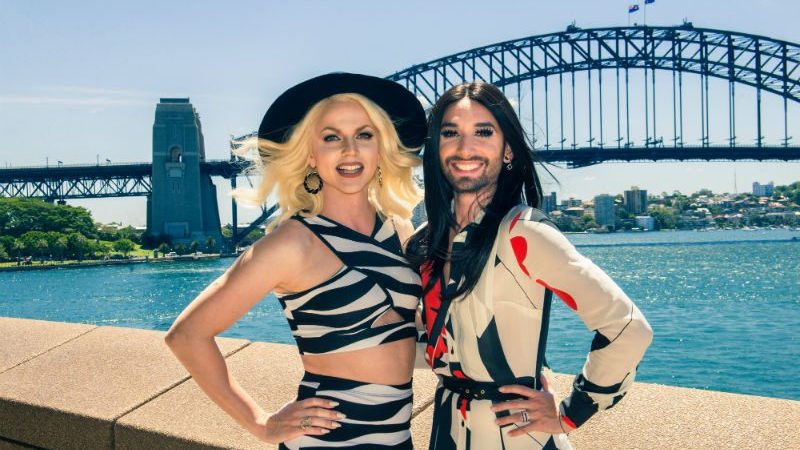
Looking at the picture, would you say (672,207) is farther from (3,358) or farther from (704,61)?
(3,358)

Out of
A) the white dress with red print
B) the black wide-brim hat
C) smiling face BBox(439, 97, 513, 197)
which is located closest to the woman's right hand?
the white dress with red print

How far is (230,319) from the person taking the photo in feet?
5.17

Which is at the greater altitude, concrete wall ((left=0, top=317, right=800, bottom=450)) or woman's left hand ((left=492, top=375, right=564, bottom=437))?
woman's left hand ((left=492, top=375, right=564, bottom=437))

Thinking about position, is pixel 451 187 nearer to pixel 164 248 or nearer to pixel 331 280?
pixel 331 280

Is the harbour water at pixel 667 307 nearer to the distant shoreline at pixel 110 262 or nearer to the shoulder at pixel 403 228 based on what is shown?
the distant shoreline at pixel 110 262

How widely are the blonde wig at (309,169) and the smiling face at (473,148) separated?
233 mm

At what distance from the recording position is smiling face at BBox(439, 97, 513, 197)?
173cm

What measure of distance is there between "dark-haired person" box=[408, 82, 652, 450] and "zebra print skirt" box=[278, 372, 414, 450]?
86 millimetres

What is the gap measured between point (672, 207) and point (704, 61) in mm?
77762

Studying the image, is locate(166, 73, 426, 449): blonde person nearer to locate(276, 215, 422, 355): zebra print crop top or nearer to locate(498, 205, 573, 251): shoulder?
locate(276, 215, 422, 355): zebra print crop top

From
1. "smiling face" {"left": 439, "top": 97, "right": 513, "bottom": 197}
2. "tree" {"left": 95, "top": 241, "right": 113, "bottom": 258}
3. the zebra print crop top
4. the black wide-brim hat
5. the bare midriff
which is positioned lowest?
"tree" {"left": 95, "top": 241, "right": 113, "bottom": 258}

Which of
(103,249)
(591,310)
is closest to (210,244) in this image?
(103,249)

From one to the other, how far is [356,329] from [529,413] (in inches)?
16.3

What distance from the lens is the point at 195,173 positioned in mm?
60906
